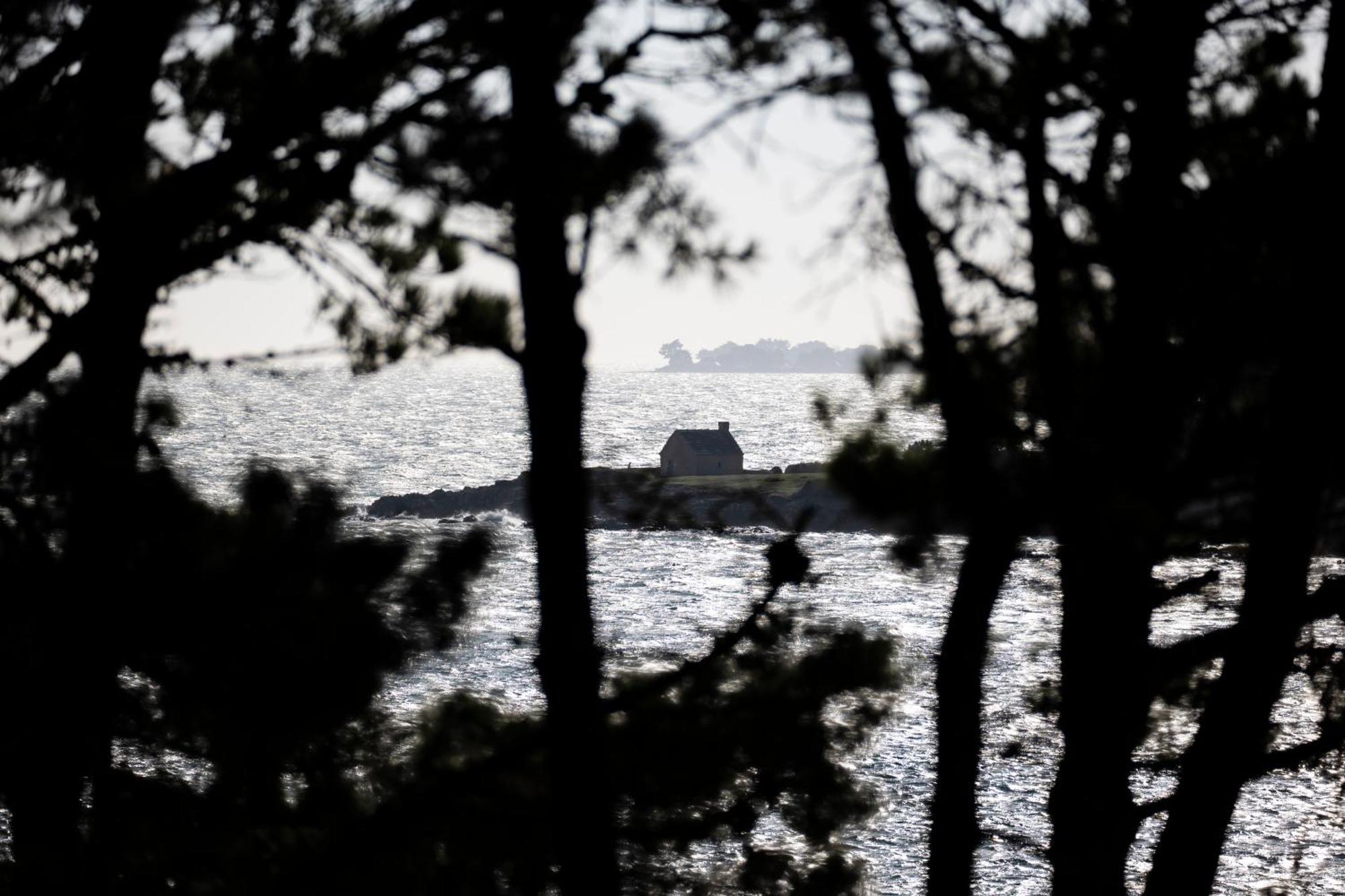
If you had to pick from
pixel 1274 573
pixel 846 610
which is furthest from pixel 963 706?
pixel 846 610

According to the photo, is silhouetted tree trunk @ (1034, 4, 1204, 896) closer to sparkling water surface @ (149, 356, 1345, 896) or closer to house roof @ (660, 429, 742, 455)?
sparkling water surface @ (149, 356, 1345, 896)

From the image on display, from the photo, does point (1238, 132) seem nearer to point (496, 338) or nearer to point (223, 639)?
point (496, 338)

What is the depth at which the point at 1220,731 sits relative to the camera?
143 inches

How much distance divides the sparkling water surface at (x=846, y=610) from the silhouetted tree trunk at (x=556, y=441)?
18 cm

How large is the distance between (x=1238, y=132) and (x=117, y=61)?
12.5 ft

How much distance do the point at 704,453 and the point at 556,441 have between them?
4983 centimetres

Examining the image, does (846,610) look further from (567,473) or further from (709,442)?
(567,473)

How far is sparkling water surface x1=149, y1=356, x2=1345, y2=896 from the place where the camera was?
13.0ft

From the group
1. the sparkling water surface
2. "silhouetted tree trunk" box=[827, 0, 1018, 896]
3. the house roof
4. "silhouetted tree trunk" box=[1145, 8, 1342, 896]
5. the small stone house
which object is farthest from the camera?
the house roof

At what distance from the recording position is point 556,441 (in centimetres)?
304

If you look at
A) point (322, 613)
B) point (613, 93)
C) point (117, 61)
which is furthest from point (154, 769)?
point (613, 93)

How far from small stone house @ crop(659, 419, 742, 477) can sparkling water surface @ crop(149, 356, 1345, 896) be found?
3.62m

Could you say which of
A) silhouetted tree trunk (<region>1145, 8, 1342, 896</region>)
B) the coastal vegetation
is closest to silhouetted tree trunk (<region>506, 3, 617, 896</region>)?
the coastal vegetation

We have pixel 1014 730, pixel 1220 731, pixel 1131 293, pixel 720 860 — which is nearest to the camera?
pixel 1131 293
